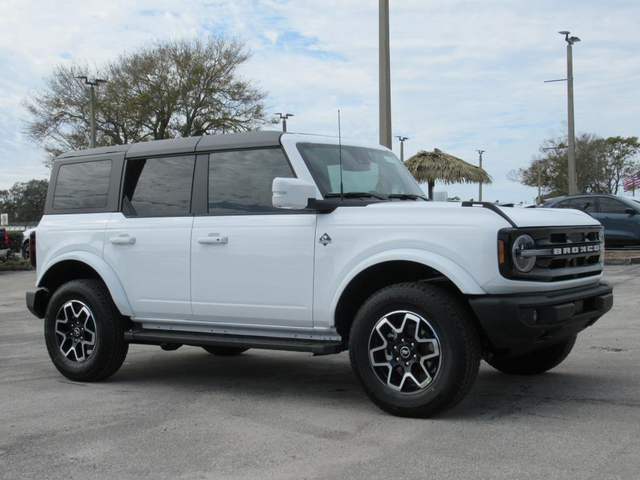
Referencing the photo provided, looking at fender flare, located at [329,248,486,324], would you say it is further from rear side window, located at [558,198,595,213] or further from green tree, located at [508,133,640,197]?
green tree, located at [508,133,640,197]

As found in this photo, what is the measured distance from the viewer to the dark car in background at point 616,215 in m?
19.0

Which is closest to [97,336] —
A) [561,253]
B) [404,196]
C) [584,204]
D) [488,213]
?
[404,196]

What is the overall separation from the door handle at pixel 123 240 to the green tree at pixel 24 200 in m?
82.3

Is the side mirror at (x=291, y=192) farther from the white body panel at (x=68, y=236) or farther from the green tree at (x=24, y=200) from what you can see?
the green tree at (x=24, y=200)

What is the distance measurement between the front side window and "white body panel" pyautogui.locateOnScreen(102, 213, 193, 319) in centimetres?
1549

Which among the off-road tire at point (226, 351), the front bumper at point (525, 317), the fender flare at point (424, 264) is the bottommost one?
the off-road tire at point (226, 351)

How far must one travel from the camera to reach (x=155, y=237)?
244 inches

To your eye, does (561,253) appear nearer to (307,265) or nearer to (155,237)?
(307,265)

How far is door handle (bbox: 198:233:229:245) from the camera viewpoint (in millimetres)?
5770

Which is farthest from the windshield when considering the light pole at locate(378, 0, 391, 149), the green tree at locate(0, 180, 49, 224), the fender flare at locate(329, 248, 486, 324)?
the green tree at locate(0, 180, 49, 224)

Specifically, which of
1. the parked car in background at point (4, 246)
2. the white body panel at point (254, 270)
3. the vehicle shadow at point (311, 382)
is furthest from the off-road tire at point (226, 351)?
the parked car in background at point (4, 246)

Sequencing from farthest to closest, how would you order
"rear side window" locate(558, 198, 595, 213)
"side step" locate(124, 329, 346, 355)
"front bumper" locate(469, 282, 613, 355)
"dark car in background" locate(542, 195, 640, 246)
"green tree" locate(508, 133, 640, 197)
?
"green tree" locate(508, 133, 640, 197)
"rear side window" locate(558, 198, 595, 213)
"dark car in background" locate(542, 195, 640, 246)
"side step" locate(124, 329, 346, 355)
"front bumper" locate(469, 282, 613, 355)

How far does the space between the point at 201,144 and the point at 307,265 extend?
1.56 metres

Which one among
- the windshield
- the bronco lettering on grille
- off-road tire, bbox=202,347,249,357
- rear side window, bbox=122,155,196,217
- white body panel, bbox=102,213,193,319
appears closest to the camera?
the bronco lettering on grille
